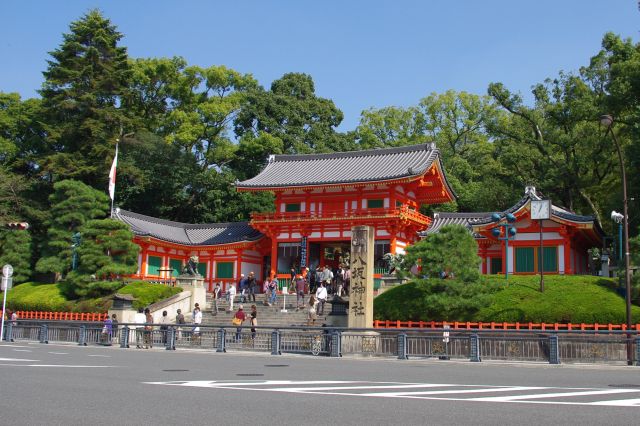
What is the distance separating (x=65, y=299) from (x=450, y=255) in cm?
2245

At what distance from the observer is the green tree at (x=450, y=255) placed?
26.3 metres

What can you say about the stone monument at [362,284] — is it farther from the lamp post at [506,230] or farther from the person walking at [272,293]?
the person walking at [272,293]

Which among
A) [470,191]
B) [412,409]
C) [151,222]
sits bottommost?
[412,409]

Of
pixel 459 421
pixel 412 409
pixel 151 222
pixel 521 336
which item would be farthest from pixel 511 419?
pixel 151 222

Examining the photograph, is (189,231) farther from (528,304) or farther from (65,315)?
(528,304)

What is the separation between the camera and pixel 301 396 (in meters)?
9.46

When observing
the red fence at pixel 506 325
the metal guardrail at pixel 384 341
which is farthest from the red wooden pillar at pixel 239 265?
the red fence at pixel 506 325

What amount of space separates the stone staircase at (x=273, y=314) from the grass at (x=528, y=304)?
4.04 m

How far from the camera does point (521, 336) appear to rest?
19.6 metres

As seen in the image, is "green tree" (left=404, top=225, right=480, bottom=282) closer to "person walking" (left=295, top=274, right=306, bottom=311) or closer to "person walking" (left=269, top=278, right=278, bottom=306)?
"person walking" (left=295, top=274, right=306, bottom=311)

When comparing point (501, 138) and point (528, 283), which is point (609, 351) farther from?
point (501, 138)

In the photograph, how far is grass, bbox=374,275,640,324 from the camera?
2545cm

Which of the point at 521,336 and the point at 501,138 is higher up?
the point at 501,138

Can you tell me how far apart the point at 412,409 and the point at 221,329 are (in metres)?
15.7
